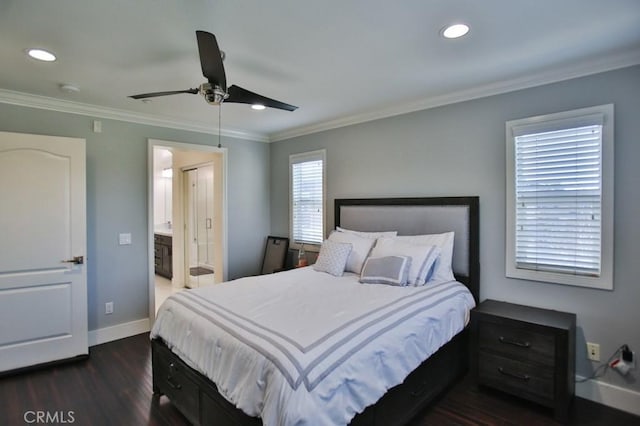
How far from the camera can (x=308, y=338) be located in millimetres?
1773

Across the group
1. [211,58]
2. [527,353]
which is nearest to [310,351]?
[211,58]

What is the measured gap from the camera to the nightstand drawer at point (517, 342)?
2.35 metres

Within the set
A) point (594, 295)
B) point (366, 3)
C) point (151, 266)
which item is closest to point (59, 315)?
point (151, 266)

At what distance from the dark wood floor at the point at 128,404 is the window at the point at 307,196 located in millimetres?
2442

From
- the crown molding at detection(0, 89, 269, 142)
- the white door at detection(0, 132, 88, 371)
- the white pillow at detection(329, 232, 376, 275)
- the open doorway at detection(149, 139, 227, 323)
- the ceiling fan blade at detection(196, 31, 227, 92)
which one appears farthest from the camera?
the open doorway at detection(149, 139, 227, 323)

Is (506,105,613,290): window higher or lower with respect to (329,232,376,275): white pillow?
higher

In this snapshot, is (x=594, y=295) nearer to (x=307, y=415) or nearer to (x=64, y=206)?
(x=307, y=415)

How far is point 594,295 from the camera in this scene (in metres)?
2.53

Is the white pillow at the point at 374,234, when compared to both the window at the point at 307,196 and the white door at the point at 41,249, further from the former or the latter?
the white door at the point at 41,249

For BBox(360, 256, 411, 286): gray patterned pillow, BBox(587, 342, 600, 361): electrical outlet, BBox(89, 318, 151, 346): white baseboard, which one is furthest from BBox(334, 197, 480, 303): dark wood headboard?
BBox(89, 318, 151, 346): white baseboard

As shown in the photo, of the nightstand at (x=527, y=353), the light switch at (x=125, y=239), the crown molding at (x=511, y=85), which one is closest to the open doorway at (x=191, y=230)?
the light switch at (x=125, y=239)

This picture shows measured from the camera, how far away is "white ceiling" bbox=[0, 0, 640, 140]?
1.84 m

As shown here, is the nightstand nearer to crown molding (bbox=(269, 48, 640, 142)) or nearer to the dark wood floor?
the dark wood floor

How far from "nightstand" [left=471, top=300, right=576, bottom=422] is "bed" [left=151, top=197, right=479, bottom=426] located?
0.64ft
